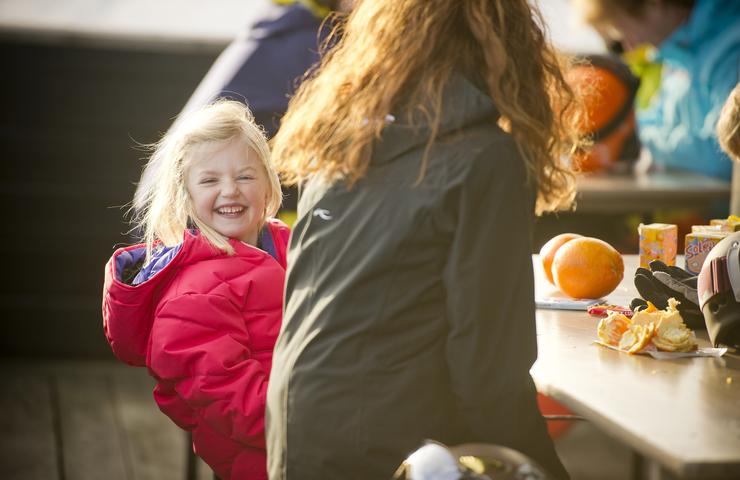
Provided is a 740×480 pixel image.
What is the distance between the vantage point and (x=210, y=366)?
1.79 m

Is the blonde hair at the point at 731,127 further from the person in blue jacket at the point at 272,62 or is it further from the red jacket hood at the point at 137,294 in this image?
the person in blue jacket at the point at 272,62

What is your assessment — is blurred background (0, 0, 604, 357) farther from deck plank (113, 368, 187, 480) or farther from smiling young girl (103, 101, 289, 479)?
smiling young girl (103, 101, 289, 479)

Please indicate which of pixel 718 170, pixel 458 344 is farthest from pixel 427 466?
pixel 718 170

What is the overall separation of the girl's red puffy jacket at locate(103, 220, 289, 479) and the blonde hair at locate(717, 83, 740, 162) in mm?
872

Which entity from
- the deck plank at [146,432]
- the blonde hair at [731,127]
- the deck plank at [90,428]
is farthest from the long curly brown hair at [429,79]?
the deck plank at [90,428]

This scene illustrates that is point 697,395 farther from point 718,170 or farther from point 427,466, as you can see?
point 718,170

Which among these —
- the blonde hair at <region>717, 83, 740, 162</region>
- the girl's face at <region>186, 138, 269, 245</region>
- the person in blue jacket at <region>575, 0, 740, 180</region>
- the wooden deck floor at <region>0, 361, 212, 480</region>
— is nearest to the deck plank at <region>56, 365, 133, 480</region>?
the wooden deck floor at <region>0, 361, 212, 480</region>

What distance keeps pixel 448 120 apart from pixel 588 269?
644mm

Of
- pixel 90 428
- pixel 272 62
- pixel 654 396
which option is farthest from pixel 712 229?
pixel 90 428

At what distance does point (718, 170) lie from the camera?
4.43m

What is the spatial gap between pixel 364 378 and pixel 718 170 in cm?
322

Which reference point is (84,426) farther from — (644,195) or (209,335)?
(209,335)

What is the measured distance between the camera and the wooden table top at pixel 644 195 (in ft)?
12.8

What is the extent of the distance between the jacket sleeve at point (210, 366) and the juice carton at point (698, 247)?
859 millimetres
